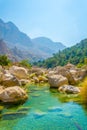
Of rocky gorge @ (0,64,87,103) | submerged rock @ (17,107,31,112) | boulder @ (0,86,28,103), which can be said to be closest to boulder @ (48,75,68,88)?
rocky gorge @ (0,64,87,103)

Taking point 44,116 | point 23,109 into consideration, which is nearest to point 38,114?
point 44,116

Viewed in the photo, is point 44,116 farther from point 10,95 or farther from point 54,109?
point 10,95

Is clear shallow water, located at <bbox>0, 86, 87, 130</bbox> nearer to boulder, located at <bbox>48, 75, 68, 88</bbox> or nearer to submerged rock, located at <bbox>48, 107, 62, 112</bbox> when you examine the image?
submerged rock, located at <bbox>48, 107, 62, 112</bbox>

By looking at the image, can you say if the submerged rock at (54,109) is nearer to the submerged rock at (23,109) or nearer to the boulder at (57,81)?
the submerged rock at (23,109)

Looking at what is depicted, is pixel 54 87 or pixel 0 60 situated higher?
pixel 0 60

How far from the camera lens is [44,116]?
1522 centimetres

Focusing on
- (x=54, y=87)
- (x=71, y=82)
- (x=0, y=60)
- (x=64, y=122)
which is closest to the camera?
(x=64, y=122)

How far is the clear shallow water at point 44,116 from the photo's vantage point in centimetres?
1335

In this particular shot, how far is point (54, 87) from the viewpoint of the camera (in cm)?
2742

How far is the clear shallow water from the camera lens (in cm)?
1335

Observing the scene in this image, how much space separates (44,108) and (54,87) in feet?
33.3

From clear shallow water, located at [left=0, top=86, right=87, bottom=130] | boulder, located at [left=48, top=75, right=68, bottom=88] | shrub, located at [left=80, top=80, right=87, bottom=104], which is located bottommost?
clear shallow water, located at [left=0, top=86, right=87, bottom=130]

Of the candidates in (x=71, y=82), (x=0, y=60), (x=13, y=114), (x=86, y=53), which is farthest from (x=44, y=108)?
(x=86, y=53)

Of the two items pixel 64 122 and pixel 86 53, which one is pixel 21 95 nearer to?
pixel 64 122
